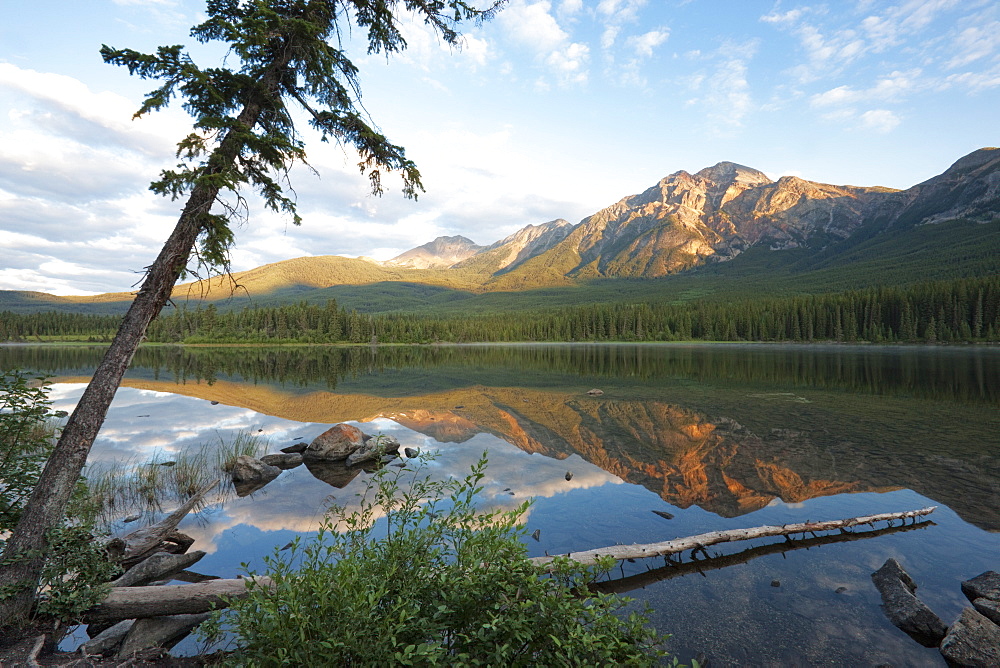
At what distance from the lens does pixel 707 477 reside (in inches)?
704

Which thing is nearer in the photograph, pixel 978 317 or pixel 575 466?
pixel 575 466

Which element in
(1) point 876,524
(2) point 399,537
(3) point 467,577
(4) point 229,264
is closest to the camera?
(3) point 467,577

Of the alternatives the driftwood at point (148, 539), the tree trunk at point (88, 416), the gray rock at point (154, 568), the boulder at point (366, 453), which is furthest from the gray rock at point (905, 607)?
the driftwood at point (148, 539)

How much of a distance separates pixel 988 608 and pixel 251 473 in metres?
21.3

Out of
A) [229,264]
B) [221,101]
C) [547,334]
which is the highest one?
[221,101]

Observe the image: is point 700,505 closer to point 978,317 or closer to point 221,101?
point 221,101

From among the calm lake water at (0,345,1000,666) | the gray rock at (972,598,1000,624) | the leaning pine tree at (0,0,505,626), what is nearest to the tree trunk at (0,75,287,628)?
the leaning pine tree at (0,0,505,626)

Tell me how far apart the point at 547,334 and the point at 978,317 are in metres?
129

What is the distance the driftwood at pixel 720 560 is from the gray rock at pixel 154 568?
962cm

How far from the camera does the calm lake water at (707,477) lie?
920 cm

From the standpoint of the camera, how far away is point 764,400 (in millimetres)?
35969

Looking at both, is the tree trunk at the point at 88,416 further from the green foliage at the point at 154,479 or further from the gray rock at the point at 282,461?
the gray rock at the point at 282,461

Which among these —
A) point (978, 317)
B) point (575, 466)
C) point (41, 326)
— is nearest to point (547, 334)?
point (978, 317)

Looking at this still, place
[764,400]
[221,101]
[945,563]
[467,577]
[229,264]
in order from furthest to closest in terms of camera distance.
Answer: [764,400] → [945,563] → [229,264] → [221,101] → [467,577]
